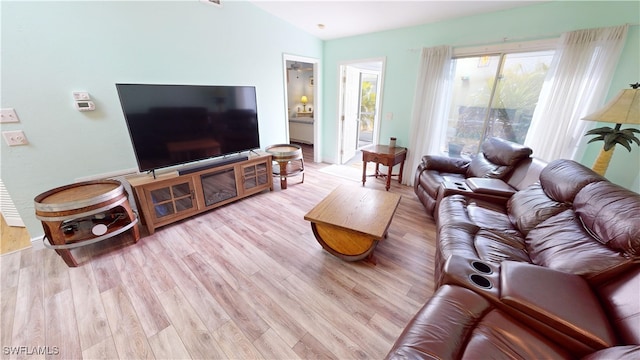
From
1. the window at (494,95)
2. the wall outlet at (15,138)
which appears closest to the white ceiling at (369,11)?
the window at (494,95)

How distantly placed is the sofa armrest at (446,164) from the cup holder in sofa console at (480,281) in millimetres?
1938

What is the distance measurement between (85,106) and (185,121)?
0.82 m

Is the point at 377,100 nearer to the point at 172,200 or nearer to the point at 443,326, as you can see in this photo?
the point at 172,200

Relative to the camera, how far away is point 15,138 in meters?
1.93

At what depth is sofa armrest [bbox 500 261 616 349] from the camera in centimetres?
91

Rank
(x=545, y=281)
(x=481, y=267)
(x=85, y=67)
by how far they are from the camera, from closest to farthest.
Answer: (x=545, y=281) < (x=481, y=267) < (x=85, y=67)

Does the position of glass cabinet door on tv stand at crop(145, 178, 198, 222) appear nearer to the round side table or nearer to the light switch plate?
the light switch plate

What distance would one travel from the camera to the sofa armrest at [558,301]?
913 millimetres

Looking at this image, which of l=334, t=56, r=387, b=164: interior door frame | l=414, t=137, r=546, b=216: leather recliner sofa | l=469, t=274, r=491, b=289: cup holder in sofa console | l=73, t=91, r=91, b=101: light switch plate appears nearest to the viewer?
l=469, t=274, r=491, b=289: cup holder in sofa console

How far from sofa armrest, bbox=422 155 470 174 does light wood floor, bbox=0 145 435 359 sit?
34.3 inches

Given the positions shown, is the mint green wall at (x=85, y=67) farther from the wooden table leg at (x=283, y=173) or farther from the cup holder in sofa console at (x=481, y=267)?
the cup holder in sofa console at (x=481, y=267)

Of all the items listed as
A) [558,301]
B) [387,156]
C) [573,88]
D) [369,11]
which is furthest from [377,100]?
[558,301]

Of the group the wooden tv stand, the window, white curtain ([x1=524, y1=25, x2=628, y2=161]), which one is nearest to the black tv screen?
the wooden tv stand

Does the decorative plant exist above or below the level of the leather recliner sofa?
above
